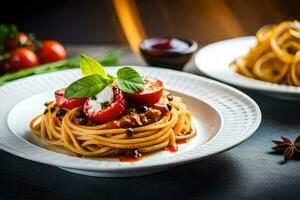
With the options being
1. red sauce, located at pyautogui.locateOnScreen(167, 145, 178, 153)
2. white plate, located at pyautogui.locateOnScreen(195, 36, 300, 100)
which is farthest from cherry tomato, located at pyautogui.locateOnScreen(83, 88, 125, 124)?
white plate, located at pyautogui.locateOnScreen(195, 36, 300, 100)

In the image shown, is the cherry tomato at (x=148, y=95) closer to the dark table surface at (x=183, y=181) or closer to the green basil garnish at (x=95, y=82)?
the green basil garnish at (x=95, y=82)

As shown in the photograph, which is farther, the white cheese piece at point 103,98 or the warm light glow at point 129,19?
→ the warm light glow at point 129,19

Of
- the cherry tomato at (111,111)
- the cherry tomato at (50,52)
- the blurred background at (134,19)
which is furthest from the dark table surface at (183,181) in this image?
the blurred background at (134,19)

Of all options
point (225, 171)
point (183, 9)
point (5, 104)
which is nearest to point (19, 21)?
point (183, 9)

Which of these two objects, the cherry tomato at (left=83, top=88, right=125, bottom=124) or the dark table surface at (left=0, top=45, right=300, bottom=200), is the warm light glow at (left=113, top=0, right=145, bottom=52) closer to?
the cherry tomato at (left=83, top=88, right=125, bottom=124)

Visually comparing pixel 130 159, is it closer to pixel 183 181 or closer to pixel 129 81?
pixel 183 181
